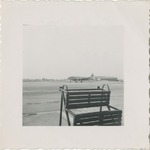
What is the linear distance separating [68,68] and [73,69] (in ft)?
0.06

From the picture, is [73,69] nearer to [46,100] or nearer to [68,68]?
Result: [68,68]

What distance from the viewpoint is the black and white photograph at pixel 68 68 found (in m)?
0.79

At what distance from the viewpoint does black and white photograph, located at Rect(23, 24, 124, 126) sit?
0.79 meters

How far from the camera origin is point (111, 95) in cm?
79

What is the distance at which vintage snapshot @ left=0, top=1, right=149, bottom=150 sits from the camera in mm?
785

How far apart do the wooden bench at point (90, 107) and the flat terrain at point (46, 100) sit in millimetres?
17

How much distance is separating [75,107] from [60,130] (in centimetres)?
9

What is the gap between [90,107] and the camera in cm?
82

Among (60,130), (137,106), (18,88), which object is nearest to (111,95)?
(137,106)

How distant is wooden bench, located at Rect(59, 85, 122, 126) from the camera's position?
2.62ft

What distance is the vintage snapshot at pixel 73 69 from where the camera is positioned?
785mm

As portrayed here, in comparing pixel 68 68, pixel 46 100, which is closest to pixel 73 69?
pixel 68 68

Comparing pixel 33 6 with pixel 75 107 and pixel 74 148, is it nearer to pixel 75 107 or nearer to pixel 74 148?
pixel 75 107

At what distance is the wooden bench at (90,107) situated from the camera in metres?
0.80
